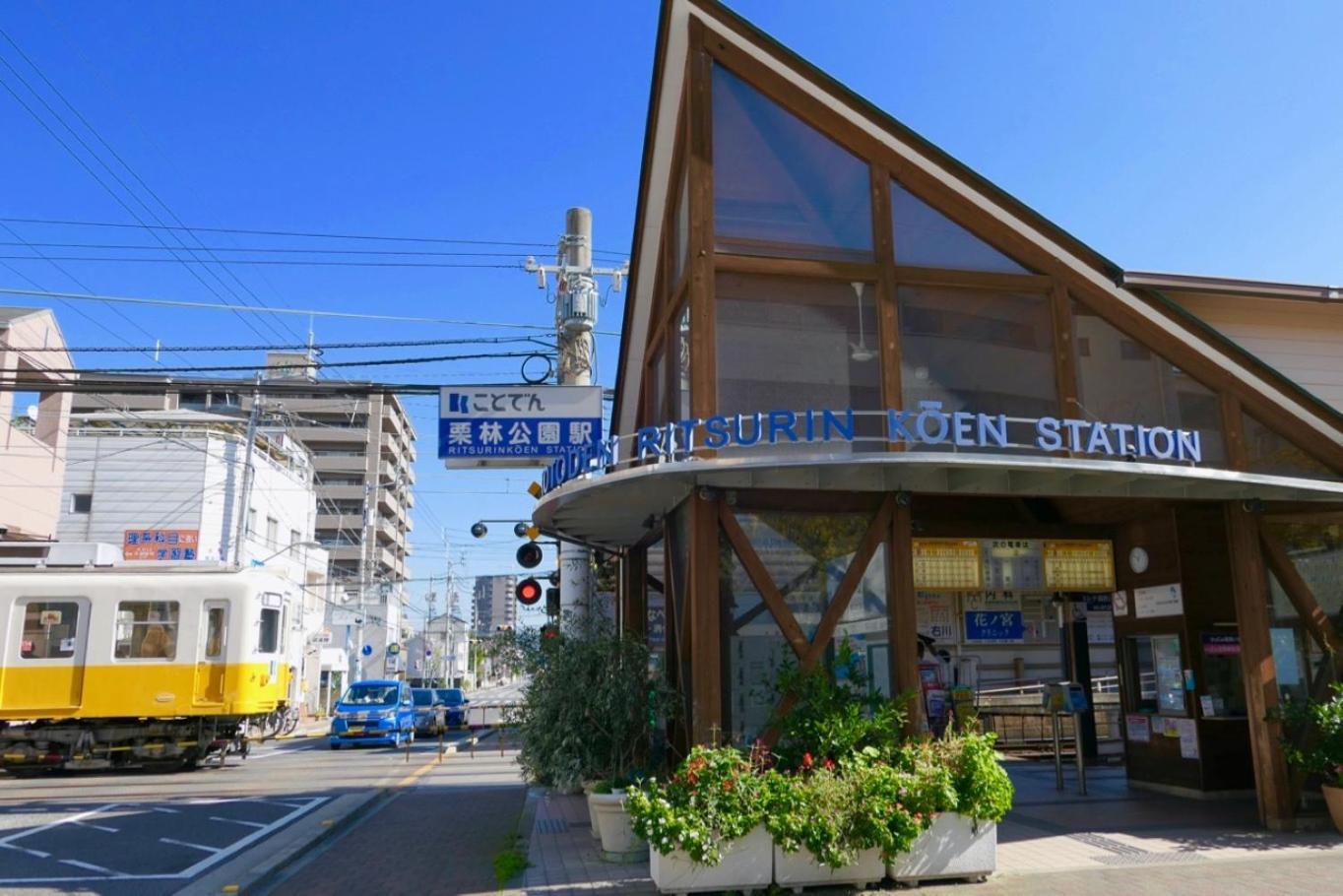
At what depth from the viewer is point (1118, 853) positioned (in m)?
9.73

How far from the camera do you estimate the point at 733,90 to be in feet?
35.8

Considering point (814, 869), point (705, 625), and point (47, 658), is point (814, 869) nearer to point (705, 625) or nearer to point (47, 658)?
point (705, 625)

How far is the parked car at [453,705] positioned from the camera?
114ft

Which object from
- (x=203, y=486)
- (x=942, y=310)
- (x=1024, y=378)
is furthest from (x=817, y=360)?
(x=203, y=486)

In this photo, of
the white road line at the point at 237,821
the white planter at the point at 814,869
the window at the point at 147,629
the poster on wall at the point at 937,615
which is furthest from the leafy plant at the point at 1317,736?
the window at the point at 147,629

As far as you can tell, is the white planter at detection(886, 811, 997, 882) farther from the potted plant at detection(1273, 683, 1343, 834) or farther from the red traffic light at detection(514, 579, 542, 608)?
the red traffic light at detection(514, 579, 542, 608)

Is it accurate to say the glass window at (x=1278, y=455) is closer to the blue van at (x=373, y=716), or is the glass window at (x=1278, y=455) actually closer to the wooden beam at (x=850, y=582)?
the wooden beam at (x=850, y=582)

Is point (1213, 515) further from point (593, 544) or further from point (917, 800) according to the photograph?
point (593, 544)

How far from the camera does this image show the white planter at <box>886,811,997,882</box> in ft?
28.7

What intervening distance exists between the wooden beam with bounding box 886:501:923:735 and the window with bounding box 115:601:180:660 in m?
15.6

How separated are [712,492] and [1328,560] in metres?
7.68

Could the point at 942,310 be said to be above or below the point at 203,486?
below

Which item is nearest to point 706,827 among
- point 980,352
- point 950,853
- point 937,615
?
point 950,853

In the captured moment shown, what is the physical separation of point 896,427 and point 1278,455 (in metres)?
5.06
